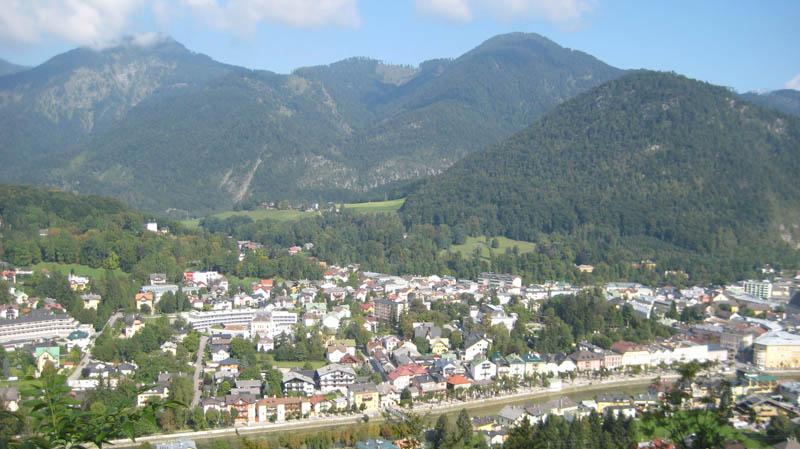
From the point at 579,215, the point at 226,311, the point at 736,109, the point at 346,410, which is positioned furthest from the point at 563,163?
the point at 346,410

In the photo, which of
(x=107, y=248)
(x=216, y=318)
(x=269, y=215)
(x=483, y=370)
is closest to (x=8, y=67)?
(x=269, y=215)

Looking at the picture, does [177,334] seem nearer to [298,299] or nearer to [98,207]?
[298,299]

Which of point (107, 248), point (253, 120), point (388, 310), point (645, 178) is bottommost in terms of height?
point (388, 310)

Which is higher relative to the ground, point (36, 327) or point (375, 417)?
point (36, 327)

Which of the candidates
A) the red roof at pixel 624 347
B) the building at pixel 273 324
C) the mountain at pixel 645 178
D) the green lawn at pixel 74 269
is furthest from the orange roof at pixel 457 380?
the mountain at pixel 645 178

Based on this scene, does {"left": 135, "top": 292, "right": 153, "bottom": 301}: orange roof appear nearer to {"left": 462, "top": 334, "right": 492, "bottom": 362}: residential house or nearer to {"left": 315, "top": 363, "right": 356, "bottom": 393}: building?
{"left": 315, "top": 363, "right": 356, "bottom": 393}: building

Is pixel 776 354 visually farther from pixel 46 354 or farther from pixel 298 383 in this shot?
pixel 46 354
